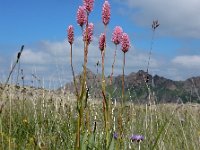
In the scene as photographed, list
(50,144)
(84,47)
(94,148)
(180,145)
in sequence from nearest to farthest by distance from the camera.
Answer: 1. (84,47)
2. (94,148)
3. (50,144)
4. (180,145)

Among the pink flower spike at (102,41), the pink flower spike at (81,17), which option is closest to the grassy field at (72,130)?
the pink flower spike at (102,41)

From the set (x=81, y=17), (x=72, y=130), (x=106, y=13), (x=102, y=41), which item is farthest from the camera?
(x=72, y=130)

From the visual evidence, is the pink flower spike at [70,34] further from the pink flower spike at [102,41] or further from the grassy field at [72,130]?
the grassy field at [72,130]

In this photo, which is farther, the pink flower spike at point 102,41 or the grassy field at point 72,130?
the grassy field at point 72,130

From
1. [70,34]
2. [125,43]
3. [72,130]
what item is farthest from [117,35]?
[72,130]

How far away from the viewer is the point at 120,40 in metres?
2.58

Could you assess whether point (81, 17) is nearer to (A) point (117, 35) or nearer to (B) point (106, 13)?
(B) point (106, 13)

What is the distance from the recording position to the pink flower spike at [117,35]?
101 inches

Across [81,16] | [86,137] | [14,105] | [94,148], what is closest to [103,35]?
[81,16]

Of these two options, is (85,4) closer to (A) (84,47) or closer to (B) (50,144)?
(A) (84,47)

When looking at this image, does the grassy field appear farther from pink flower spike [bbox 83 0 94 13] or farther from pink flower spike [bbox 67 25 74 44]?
pink flower spike [bbox 83 0 94 13]

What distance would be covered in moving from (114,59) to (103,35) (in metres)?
0.24

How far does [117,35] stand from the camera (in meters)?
2.59

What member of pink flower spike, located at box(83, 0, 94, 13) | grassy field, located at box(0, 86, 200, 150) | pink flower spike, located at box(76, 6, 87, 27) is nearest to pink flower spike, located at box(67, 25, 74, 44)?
pink flower spike, located at box(76, 6, 87, 27)
